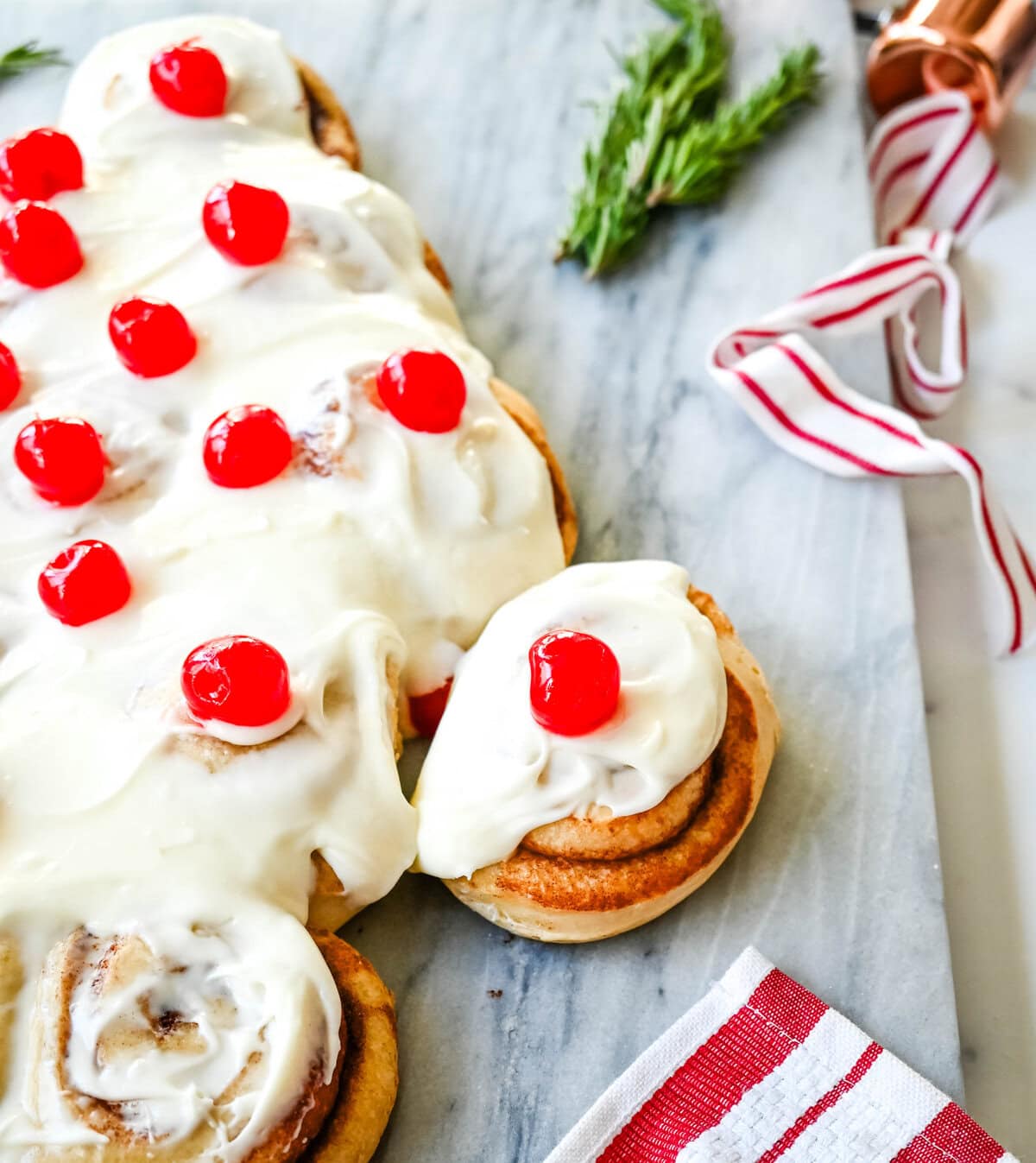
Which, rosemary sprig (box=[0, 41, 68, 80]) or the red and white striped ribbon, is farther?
rosemary sprig (box=[0, 41, 68, 80])

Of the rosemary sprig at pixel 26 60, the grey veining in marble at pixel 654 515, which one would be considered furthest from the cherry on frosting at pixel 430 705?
the rosemary sprig at pixel 26 60

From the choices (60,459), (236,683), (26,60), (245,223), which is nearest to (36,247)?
(245,223)

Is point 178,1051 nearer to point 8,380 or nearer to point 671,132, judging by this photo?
point 8,380

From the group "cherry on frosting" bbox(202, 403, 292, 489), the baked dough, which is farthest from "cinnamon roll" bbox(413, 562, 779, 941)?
"cherry on frosting" bbox(202, 403, 292, 489)

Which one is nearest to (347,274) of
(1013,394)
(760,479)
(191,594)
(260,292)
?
(260,292)

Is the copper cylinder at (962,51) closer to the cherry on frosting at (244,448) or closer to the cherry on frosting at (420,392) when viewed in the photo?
the cherry on frosting at (420,392)

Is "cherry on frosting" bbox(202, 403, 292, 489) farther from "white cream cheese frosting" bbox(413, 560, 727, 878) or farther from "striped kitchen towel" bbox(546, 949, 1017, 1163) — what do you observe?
"striped kitchen towel" bbox(546, 949, 1017, 1163)

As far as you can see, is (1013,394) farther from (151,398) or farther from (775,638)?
(151,398)
